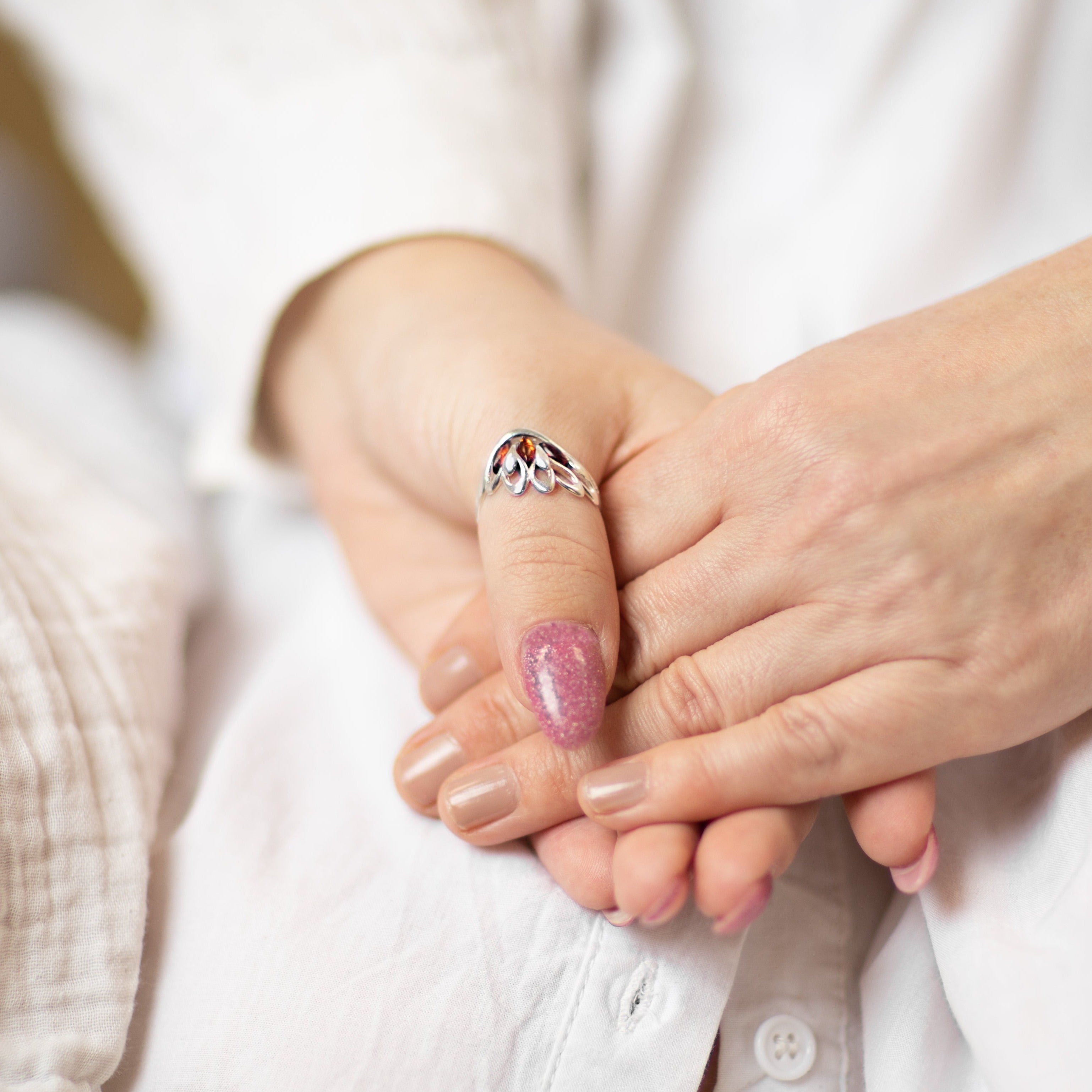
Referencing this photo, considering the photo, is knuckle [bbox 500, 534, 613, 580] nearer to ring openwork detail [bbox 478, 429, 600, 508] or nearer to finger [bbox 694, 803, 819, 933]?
ring openwork detail [bbox 478, 429, 600, 508]

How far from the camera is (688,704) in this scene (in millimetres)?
574

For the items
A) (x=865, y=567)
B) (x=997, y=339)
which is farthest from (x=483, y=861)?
(x=997, y=339)

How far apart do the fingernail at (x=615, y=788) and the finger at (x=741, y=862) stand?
2cm

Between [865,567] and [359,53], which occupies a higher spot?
[359,53]

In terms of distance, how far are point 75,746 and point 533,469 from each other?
351 millimetres

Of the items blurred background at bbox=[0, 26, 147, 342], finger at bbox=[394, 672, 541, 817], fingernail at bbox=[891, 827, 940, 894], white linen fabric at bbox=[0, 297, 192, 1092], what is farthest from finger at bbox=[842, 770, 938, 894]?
blurred background at bbox=[0, 26, 147, 342]

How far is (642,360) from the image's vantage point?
70cm

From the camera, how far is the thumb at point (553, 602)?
1.72ft

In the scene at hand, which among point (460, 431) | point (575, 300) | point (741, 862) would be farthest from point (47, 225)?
point (741, 862)

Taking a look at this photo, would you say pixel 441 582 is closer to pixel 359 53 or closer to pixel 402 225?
pixel 402 225

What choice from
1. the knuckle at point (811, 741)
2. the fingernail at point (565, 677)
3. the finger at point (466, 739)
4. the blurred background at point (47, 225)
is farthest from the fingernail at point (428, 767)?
the blurred background at point (47, 225)

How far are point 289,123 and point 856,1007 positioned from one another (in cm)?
102

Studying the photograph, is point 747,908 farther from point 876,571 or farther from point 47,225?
point 47,225

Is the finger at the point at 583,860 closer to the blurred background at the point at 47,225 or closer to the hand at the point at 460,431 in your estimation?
the hand at the point at 460,431
